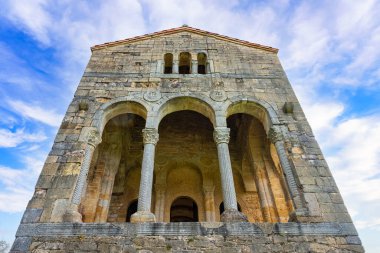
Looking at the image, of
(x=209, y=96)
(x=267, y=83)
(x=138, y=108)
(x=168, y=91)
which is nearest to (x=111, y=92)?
(x=138, y=108)

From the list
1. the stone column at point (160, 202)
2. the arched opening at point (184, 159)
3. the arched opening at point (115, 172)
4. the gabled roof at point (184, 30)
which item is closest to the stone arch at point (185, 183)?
the arched opening at point (184, 159)

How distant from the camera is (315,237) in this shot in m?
5.12

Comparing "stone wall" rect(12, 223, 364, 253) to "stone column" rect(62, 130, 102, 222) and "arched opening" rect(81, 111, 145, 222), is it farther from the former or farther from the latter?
"arched opening" rect(81, 111, 145, 222)

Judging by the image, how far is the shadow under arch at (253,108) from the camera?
7578mm

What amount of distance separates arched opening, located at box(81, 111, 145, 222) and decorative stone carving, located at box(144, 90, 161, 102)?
1.00m

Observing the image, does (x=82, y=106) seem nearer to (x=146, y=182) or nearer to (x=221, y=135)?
(x=146, y=182)

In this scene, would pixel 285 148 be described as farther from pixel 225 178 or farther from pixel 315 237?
pixel 315 237

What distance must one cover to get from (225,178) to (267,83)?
385 cm

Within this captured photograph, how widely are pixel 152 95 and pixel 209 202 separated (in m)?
4.29

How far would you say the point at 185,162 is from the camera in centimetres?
1056

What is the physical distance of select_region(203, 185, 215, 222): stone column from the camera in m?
9.03

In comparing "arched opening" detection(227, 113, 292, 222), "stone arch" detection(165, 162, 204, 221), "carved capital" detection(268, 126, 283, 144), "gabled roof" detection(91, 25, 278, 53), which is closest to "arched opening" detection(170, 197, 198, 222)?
"stone arch" detection(165, 162, 204, 221)

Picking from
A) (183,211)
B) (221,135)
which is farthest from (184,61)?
(183,211)

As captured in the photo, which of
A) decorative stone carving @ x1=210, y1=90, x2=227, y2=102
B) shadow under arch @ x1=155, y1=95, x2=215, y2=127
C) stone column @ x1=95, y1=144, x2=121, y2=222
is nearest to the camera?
shadow under arch @ x1=155, y1=95, x2=215, y2=127
